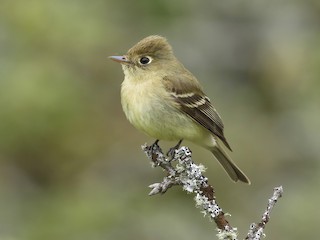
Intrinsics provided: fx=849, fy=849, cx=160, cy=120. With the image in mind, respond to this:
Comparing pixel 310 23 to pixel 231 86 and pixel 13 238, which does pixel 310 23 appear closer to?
pixel 231 86

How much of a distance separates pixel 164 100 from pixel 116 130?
319 cm

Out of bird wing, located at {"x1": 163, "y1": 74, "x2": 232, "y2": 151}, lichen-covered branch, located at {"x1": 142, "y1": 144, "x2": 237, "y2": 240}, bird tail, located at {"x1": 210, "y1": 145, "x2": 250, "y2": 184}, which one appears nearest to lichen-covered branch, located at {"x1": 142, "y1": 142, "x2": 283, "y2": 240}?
lichen-covered branch, located at {"x1": 142, "y1": 144, "x2": 237, "y2": 240}

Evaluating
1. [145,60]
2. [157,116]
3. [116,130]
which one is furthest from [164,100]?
[116,130]

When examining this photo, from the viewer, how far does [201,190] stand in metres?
3.36

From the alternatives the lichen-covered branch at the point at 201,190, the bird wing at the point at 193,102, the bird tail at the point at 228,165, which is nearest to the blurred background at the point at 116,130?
the bird tail at the point at 228,165

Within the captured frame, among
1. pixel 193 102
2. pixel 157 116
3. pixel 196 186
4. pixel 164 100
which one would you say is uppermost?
pixel 193 102

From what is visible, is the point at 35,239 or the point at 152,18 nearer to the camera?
the point at 35,239

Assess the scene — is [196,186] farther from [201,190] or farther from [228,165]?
[228,165]

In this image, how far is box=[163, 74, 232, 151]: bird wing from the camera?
503cm

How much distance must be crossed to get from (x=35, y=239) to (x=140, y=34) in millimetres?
3950

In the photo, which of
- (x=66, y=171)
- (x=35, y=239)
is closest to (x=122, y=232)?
(x=35, y=239)

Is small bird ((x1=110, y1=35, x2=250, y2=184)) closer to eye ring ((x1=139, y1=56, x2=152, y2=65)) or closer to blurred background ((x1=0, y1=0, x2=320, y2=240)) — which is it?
eye ring ((x1=139, y1=56, x2=152, y2=65))

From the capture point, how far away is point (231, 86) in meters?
9.74

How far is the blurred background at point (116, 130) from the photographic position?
702cm
